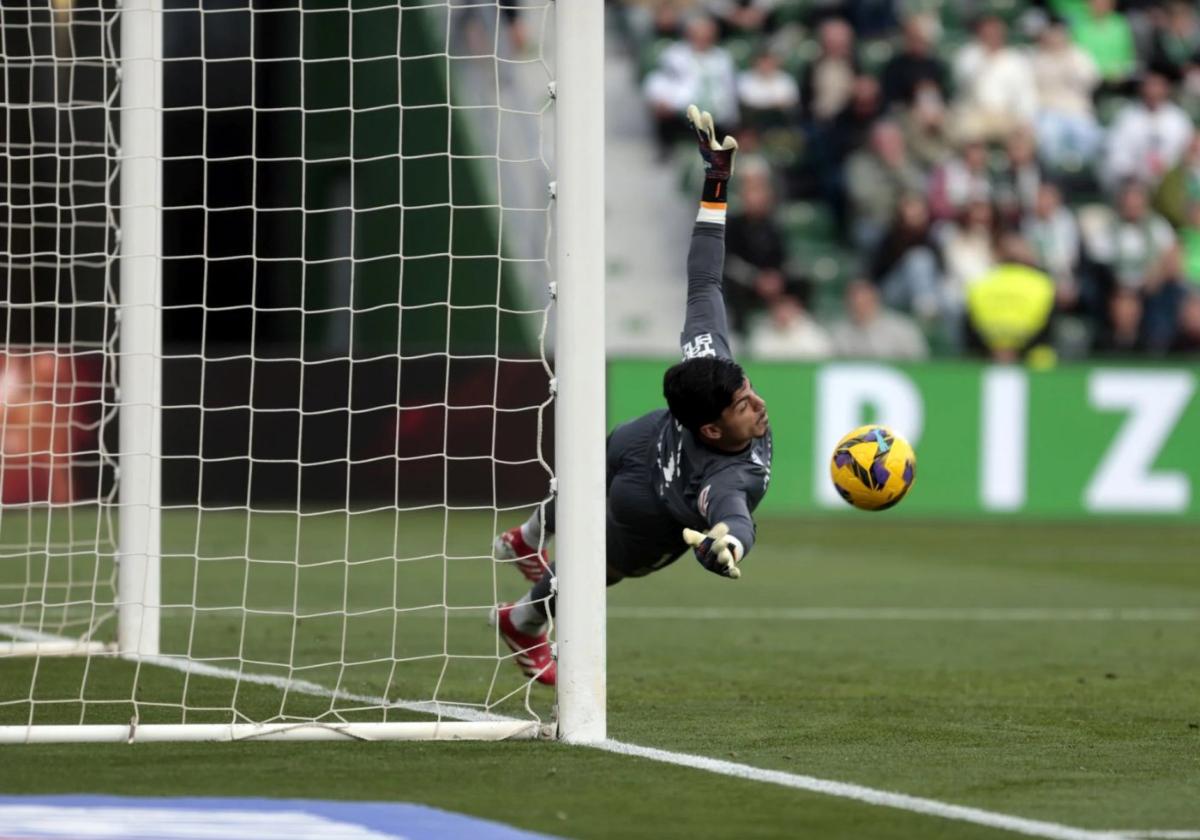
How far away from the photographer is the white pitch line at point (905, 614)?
11.4m

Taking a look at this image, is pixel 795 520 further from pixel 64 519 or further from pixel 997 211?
pixel 64 519

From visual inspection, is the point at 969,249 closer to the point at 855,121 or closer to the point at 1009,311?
the point at 1009,311

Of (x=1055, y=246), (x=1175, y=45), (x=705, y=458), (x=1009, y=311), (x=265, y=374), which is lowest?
(x=265, y=374)

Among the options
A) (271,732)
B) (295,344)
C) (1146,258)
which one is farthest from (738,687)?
(1146,258)

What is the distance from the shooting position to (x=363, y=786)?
18.7ft

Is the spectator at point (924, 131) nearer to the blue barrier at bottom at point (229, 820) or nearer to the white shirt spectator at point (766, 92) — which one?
the white shirt spectator at point (766, 92)

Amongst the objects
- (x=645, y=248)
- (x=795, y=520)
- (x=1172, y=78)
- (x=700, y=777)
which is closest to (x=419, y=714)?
(x=700, y=777)

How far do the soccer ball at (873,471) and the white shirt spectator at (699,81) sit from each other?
42.2 feet

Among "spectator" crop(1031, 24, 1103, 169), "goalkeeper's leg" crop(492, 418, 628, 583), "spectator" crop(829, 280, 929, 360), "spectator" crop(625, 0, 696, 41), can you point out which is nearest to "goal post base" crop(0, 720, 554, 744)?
"goalkeeper's leg" crop(492, 418, 628, 583)

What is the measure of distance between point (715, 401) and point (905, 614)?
17.4ft

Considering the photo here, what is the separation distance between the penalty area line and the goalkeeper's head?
1.09 metres

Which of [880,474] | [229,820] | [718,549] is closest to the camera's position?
[229,820]

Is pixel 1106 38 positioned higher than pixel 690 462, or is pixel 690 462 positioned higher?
pixel 1106 38

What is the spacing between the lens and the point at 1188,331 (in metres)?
19.9
